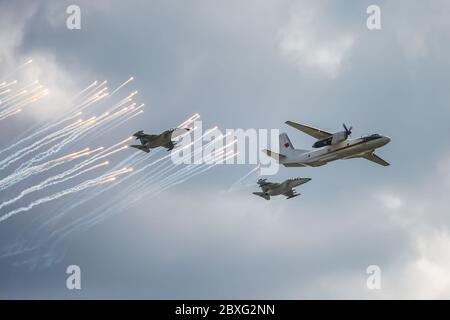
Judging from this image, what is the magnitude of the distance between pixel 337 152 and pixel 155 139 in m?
24.9

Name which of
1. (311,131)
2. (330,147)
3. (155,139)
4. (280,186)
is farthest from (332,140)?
(155,139)

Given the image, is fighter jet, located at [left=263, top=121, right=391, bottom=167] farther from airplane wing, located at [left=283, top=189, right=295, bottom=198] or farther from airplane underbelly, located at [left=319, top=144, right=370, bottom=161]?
airplane wing, located at [left=283, top=189, right=295, bottom=198]

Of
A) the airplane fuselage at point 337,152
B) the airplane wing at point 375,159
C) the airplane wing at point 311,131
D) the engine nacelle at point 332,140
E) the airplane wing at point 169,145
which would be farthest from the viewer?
the airplane wing at point 375,159

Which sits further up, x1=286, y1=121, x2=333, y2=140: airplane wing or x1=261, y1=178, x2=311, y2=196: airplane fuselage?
x1=286, y1=121, x2=333, y2=140: airplane wing

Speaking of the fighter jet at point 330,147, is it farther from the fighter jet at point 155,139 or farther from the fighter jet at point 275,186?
the fighter jet at point 155,139

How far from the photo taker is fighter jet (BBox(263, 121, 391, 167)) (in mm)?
103000

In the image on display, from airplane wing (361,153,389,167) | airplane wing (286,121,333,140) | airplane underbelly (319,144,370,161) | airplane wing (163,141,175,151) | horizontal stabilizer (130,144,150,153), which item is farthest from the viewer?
airplane wing (361,153,389,167)

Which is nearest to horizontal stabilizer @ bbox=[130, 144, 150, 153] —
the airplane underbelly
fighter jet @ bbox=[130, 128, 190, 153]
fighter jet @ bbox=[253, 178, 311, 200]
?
fighter jet @ bbox=[130, 128, 190, 153]

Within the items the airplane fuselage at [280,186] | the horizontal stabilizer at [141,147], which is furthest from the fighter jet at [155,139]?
the airplane fuselage at [280,186]

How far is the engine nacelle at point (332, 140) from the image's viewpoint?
10481cm
